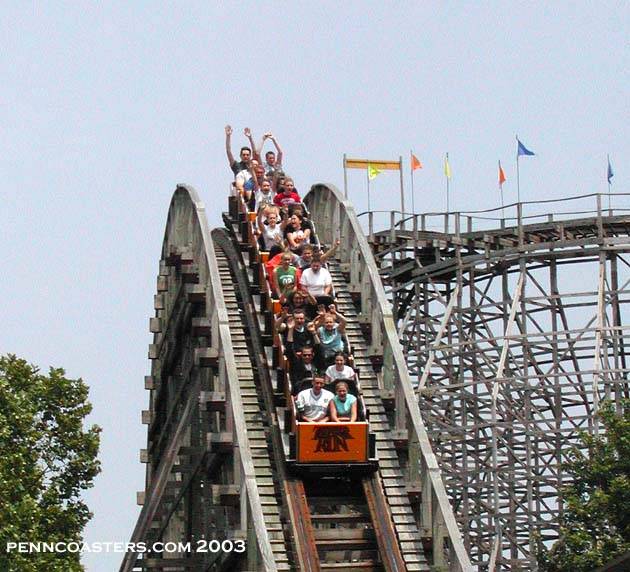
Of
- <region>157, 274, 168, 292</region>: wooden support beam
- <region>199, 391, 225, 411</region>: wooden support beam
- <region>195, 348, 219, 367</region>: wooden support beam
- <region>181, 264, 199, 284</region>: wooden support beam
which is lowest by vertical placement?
<region>199, 391, 225, 411</region>: wooden support beam

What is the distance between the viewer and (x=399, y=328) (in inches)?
1405

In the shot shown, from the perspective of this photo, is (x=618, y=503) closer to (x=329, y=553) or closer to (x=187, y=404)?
(x=187, y=404)

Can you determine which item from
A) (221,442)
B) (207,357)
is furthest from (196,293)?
(221,442)

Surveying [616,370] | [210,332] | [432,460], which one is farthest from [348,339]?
[616,370]

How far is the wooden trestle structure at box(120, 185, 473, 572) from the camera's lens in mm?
17781

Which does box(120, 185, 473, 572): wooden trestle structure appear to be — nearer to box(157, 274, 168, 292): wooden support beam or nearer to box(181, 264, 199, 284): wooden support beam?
box(181, 264, 199, 284): wooden support beam

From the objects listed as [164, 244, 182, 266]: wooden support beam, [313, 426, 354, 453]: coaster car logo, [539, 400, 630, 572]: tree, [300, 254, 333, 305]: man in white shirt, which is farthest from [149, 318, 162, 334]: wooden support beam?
[313, 426, 354, 453]: coaster car logo

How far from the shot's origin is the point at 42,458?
2541 cm

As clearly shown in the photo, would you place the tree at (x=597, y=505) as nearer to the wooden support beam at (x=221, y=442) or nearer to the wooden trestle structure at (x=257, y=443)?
the wooden trestle structure at (x=257, y=443)

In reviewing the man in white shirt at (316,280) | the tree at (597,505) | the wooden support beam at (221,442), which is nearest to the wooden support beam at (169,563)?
the wooden support beam at (221,442)

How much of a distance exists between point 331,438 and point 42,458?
8024mm

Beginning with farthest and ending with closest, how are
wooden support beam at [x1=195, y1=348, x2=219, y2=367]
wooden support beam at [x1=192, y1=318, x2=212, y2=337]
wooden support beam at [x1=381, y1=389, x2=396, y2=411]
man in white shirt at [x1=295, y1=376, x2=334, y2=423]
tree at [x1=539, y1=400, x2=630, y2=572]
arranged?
1. tree at [x1=539, y1=400, x2=630, y2=572]
2. wooden support beam at [x1=192, y1=318, x2=212, y2=337]
3. wooden support beam at [x1=195, y1=348, x2=219, y2=367]
4. wooden support beam at [x1=381, y1=389, x2=396, y2=411]
5. man in white shirt at [x1=295, y1=376, x2=334, y2=423]

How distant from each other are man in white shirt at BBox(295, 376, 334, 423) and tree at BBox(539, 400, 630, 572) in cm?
973

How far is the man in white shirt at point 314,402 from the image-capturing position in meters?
18.5
